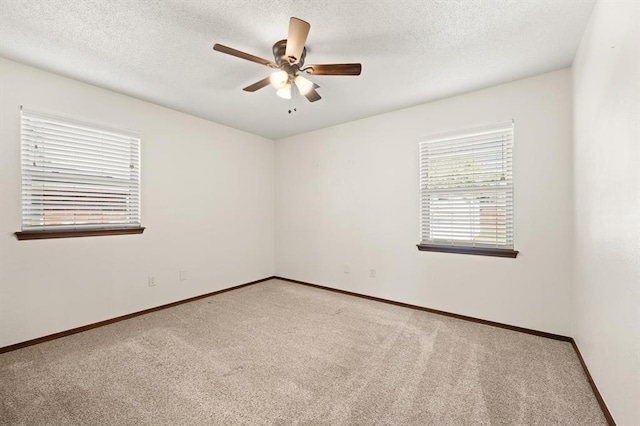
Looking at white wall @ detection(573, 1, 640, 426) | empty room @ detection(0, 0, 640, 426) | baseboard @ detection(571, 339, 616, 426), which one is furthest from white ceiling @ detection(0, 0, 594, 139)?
baseboard @ detection(571, 339, 616, 426)

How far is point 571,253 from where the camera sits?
96.2 inches

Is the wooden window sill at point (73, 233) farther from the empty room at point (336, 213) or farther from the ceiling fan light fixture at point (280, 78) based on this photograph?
the ceiling fan light fixture at point (280, 78)

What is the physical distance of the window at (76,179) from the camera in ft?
8.20

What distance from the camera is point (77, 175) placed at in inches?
109

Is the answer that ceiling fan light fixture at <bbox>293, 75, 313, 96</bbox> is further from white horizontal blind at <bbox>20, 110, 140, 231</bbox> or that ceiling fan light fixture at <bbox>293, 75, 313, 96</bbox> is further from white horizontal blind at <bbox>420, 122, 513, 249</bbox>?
white horizontal blind at <bbox>20, 110, 140, 231</bbox>

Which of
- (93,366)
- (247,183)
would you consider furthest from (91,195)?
(247,183)

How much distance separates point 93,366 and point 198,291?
5.61 ft

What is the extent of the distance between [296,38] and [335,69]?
0.39 m

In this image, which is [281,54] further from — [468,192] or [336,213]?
[336,213]

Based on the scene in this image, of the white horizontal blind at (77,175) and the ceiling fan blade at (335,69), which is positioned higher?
the ceiling fan blade at (335,69)

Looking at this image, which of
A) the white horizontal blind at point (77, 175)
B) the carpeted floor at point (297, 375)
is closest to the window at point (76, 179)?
the white horizontal blind at point (77, 175)

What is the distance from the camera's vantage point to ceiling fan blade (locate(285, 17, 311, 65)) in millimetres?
1557

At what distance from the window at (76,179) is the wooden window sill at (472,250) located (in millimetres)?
3478

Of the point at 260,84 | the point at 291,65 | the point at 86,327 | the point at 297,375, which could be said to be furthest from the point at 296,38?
the point at 86,327
